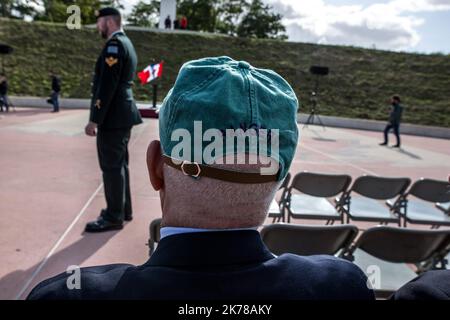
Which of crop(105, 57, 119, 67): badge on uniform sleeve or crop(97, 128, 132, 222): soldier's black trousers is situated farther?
crop(97, 128, 132, 222): soldier's black trousers

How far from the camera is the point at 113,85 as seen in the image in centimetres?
377

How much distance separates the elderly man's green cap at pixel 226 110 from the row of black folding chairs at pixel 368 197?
329 centimetres

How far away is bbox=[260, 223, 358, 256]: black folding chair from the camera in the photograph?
2590 millimetres

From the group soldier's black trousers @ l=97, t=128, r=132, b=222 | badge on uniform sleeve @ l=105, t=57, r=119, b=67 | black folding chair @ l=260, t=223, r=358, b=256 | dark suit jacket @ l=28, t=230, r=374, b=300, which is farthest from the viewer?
soldier's black trousers @ l=97, t=128, r=132, b=222

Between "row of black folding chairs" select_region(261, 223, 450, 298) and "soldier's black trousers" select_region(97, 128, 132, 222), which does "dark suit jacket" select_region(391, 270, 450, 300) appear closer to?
"row of black folding chairs" select_region(261, 223, 450, 298)

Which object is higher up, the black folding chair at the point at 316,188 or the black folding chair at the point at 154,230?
the black folding chair at the point at 154,230

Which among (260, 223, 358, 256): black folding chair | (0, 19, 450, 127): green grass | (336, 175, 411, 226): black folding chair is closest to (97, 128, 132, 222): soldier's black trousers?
(260, 223, 358, 256): black folding chair

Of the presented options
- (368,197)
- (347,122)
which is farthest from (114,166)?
(347,122)

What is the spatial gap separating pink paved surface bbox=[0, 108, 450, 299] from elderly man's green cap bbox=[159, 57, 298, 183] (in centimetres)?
249

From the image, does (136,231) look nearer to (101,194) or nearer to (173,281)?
(101,194)

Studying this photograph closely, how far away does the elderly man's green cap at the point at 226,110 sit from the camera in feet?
3.04

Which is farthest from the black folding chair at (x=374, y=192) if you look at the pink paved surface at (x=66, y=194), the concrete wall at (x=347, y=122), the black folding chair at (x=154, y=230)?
the concrete wall at (x=347, y=122)

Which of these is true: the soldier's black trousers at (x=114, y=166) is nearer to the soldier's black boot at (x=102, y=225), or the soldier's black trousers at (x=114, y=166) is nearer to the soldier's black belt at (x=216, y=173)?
the soldier's black boot at (x=102, y=225)

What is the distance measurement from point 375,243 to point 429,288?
6.38ft
